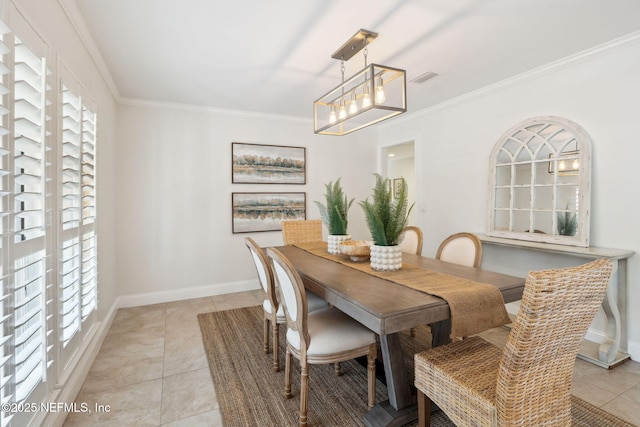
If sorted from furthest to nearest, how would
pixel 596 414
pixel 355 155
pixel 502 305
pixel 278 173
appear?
pixel 355 155
pixel 278 173
pixel 596 414
pixel 502 305

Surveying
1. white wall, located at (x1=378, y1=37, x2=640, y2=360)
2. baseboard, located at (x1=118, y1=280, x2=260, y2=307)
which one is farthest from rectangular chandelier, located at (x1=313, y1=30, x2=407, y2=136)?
baseboard, located at (x1=118, y1=280, x2=260, y2=307)

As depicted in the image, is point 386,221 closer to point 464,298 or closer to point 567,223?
→ point 464,298

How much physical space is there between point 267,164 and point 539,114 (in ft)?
10.4

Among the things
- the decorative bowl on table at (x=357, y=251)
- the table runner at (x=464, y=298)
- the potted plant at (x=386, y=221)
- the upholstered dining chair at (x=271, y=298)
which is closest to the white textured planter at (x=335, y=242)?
the decorative bowl on table at (x=357, y=251)

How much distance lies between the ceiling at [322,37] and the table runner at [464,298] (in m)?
1.70

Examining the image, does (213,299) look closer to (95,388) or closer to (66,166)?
(95,388)

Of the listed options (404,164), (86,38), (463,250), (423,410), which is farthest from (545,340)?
(404,164)

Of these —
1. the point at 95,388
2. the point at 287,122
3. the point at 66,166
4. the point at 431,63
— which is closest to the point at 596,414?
the point at 431,63

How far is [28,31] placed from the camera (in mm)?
1394

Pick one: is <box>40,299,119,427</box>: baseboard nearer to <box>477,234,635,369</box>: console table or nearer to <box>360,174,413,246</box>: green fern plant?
<box>360,174,413,246</box>: green fern plant

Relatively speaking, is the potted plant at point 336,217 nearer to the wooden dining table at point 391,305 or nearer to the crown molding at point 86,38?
the wooden dining table at point 391,305

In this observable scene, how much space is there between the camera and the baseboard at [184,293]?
3.71 m

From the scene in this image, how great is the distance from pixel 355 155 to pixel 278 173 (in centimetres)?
135

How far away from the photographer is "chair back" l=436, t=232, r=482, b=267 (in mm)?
2352
